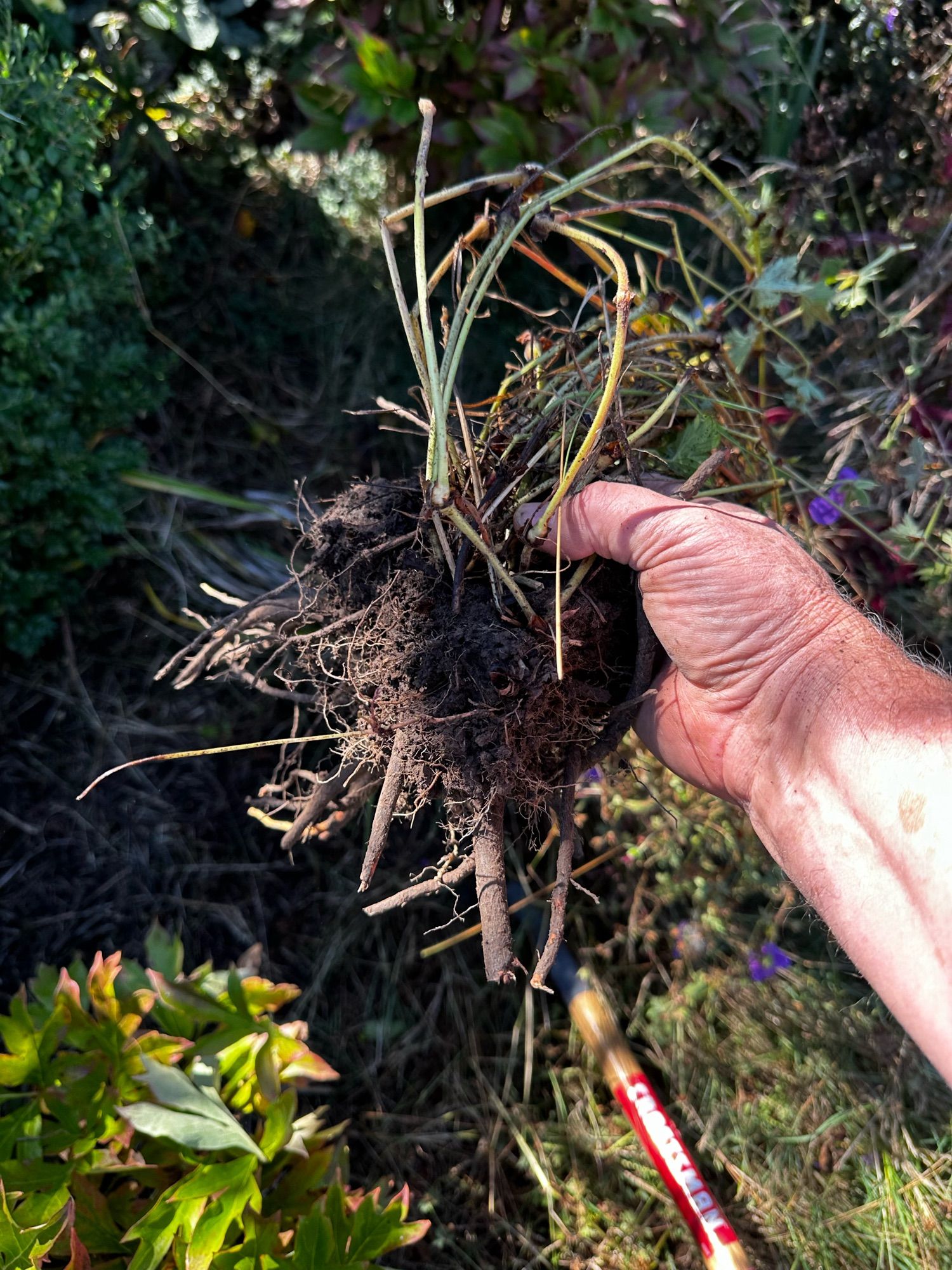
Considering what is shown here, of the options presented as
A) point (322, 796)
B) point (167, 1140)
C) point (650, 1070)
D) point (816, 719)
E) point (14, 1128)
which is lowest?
point (650, 1070)

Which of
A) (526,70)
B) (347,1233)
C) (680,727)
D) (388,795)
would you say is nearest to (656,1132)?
(347,1233)

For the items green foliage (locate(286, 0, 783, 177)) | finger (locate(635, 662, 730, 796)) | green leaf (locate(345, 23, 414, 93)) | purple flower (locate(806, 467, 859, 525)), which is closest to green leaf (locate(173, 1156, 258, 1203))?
finger (locate(635, 662, 730, 796))

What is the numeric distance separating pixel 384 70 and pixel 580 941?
1942 millimetres

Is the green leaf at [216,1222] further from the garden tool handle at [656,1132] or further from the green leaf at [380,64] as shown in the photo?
the green leaf at [380,64]

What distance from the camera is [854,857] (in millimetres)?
933

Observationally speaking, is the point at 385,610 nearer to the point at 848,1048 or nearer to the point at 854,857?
the point at 854,857

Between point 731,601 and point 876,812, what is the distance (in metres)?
0.30

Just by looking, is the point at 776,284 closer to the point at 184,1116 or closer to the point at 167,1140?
the point at 184,1116

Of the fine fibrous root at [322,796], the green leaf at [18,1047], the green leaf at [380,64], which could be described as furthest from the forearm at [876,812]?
the green leaf at [380,64]

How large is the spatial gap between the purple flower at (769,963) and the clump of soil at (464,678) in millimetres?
906

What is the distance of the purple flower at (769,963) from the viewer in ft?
5.55

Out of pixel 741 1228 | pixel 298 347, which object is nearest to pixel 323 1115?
pixel 741 1228

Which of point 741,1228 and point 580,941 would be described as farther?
point 580,941

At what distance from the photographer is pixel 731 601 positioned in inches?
39.6
